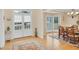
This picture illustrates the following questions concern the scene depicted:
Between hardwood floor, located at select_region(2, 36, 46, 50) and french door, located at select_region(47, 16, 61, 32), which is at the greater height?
french door, located at select_region(47, 16, 61, 32)

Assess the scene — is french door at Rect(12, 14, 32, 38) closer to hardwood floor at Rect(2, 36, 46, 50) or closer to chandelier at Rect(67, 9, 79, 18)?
hardwood floor at Rect(2, 36, 46, 50)

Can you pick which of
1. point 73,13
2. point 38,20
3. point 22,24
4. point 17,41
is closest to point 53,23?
point 38,20

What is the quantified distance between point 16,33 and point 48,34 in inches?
24.2

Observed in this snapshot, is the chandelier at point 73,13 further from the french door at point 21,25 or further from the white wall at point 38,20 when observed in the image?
the french door at point 21,25

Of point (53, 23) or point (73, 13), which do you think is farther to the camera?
point (53, 23)

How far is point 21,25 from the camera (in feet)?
9.91

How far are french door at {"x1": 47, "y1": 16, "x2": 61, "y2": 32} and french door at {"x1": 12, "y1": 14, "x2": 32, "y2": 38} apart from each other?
0.36 meters

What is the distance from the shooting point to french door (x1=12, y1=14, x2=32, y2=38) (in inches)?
118

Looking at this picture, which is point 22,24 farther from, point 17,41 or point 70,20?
point 70,20

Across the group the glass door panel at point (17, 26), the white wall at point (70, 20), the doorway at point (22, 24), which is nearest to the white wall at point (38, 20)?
the doorway at point (22, 24)

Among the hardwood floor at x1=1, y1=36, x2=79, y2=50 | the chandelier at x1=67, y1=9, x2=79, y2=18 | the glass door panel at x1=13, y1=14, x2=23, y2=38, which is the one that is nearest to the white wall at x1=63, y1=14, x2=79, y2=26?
the chandelier at x1=67, y1=9, x2=79, y2=18

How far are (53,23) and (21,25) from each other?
2.03ft
